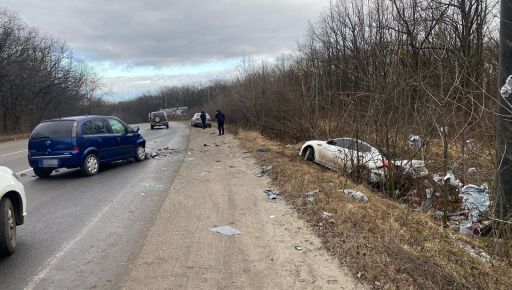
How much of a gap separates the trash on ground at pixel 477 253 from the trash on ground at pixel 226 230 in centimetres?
314

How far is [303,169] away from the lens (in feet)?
40.5

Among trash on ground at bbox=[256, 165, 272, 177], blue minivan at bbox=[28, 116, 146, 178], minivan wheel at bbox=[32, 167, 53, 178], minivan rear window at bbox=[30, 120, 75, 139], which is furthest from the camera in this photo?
trash on ground at bbox=[256, 165, 272, 177]

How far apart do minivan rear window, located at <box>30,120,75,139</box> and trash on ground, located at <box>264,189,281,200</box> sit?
5863mm

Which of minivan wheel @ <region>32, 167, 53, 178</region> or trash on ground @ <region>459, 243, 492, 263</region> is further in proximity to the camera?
minivan wheel @ <region>32, 167, 53, 178</region>

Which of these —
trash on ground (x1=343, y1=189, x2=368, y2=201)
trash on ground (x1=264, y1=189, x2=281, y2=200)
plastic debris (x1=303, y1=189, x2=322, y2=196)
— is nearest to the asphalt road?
trash on ground (x1=264, y1=189, x2=281, y2=200)

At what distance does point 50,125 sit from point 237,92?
2658 cm

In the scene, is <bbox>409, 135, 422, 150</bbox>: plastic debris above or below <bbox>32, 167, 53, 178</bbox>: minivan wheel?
above

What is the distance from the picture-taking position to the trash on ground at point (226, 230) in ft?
21.4

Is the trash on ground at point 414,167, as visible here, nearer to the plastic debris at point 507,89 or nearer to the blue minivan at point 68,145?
the plastic debris at point 507,89

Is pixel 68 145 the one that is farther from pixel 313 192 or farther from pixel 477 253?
pixel 477 253

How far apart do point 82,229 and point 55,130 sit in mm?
6254

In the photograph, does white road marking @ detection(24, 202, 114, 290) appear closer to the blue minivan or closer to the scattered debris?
the blue minivan

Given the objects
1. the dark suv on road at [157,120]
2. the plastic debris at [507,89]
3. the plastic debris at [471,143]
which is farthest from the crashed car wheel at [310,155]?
the dark suv on road at [157,120]

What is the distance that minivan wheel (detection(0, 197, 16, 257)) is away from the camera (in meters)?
5.31
